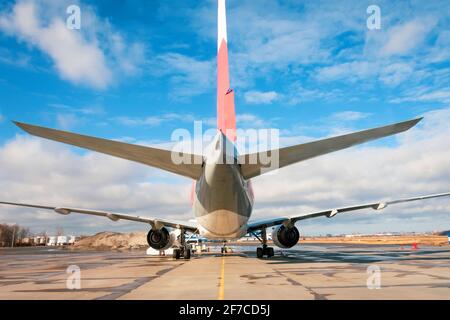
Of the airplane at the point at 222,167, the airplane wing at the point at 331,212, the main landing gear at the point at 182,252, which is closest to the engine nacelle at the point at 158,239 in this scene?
the airplane at the point at 222,167

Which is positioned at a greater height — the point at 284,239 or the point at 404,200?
the point at 404,200

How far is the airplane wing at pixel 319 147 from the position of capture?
8.90 m

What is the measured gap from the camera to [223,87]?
1845 centimetres

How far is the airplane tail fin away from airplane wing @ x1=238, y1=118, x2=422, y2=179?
191 inches

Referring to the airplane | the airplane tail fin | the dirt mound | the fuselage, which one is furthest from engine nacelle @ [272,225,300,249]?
the dirt mound

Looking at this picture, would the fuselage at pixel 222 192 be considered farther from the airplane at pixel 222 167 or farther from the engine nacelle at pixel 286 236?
the engine nacelle at pixel 286 236

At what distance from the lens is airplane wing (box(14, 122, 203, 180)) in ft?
27.6

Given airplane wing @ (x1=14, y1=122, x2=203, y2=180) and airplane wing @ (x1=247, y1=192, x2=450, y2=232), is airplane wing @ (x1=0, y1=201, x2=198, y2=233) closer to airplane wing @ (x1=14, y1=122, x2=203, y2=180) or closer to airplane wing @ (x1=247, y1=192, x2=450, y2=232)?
airplane wing @ (x1=247, y1=192, x2=450, y2=232)
